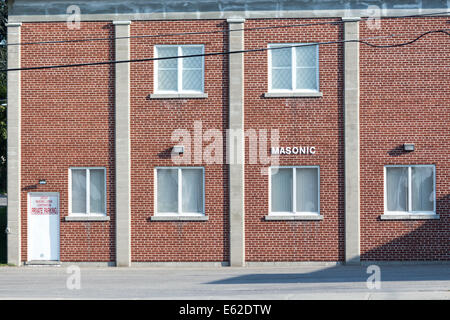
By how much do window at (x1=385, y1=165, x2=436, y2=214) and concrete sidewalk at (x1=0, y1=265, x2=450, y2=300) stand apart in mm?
1929

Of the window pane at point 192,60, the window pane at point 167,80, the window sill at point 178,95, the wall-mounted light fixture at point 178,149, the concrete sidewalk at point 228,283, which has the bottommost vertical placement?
the concrete sidewalk at point 228,283

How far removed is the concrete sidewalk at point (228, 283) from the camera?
15.7m

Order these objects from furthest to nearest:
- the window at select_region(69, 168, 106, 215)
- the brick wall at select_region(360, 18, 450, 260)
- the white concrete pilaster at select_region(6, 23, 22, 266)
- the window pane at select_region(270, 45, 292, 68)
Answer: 1. the window at select_region(69, 168, 106, 215)
2. the white concrete pilaster at select_region(6, 23, 22, 266)
3. the window pane at select_region(270, 45, 292, 68)
4. the brick wall at select_region(360, 18, 450, 260)

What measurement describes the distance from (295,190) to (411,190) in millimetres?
3726

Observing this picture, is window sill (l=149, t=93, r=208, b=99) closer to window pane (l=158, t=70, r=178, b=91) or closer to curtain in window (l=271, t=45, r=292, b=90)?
window pane (l=158, t=70, r=178, b=91)

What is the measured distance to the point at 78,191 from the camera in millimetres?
22688

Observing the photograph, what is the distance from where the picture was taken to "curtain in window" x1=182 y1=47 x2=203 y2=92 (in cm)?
2247

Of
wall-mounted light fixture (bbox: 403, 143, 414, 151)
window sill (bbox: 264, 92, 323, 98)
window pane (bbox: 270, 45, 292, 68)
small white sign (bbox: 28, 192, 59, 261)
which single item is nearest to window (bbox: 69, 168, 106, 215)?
small white sign (bbox: 28, 192, 59, 261)

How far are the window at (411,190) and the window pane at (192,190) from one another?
602 cm

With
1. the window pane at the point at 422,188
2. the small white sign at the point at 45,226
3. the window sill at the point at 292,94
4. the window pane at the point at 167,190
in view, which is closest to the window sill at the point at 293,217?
the window pane at the point at 167,190

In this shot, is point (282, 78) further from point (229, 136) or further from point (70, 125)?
point (70, 125)

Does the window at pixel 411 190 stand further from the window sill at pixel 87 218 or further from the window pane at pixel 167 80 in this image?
the window sill at pixel 87 218

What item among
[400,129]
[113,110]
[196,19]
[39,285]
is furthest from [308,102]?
[39,285]

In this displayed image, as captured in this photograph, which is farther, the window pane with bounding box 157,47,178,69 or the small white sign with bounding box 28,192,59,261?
the small white sign with bounding box 28,192,59,261
